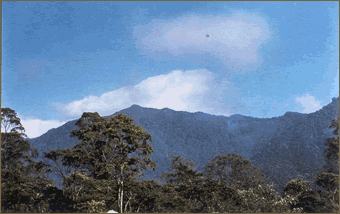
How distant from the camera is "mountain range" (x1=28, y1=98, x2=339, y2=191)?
5794 centimetres

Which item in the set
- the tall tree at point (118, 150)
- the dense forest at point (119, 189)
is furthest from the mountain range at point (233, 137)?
the tall tree at point (118, 150)

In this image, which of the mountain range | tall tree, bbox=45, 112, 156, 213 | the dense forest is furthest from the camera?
the mountain range

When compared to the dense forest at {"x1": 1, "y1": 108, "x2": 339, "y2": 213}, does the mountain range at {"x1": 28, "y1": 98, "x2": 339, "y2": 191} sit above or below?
above

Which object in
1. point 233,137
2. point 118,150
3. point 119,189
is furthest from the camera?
point 233,137

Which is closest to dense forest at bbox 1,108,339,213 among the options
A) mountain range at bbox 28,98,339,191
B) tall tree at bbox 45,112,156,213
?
tall tree at bbox 45,112,156,213

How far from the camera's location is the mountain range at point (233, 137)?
57.9m

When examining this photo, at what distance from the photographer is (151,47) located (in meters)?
20.4

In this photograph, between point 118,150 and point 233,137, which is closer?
point 118,150

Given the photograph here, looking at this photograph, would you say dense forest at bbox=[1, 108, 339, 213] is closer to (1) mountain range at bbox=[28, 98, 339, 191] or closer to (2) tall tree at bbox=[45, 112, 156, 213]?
(2) tall tree at bbox=[45, 112, 156, 213]

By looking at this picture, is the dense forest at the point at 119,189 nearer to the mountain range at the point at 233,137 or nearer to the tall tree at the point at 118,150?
the tall tree at the point at 118,150

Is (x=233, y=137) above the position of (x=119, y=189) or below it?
above

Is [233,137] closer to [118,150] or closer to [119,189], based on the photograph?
[118,150]

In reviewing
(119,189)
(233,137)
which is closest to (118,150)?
(119,189)

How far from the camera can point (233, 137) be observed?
97.3 m
